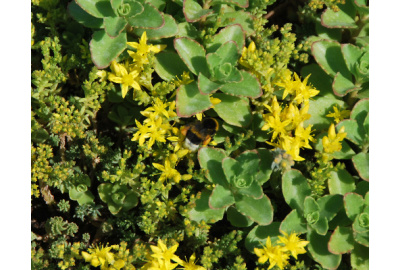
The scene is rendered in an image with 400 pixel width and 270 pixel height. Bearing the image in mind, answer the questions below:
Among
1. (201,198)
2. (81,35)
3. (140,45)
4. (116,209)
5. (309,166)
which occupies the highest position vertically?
(140,45)

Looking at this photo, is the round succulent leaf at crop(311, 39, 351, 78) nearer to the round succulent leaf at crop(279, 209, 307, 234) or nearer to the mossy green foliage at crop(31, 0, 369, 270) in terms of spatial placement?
the mossy green foliage at crop(31, 0, 369, 270)

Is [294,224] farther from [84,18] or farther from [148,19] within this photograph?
[84,18]

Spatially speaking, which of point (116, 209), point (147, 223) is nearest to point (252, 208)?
point (147, 223)

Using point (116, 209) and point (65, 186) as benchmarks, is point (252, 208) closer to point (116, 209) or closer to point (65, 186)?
point (116, 209)

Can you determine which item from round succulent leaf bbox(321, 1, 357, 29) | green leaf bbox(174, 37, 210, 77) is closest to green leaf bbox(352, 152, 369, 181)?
round succulent leaf bbox(321, 1, 357, 29)

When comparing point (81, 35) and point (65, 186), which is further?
point (81, 35)

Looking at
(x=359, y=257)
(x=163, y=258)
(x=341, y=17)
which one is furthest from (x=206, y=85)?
(x=359, y=257)
